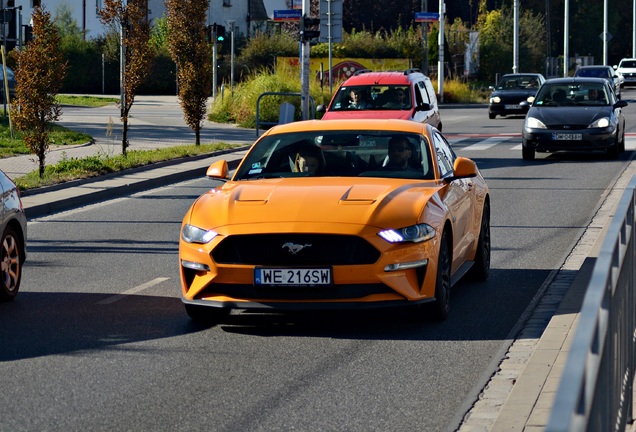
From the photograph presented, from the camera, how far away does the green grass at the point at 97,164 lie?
2003cm

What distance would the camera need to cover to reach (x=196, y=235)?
888 cm

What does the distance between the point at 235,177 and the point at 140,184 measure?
1090 cm

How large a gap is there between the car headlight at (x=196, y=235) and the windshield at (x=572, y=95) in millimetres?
A: 18266

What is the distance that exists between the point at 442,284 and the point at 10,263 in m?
3.50

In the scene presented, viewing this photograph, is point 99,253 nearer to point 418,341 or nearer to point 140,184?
point 418,341

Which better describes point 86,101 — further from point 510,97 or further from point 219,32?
point 510,97

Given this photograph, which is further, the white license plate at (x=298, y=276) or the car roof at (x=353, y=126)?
the car roof at (x=353, y=126)

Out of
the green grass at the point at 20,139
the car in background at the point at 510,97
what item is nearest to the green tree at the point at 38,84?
the green grass at the point at 20,139

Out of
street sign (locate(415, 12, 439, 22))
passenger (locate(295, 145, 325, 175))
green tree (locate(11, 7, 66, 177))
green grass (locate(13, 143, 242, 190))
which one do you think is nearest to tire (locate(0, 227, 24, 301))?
passenger (locate(295, 145, 325, 175))

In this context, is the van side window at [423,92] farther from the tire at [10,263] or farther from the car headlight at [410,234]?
the car headlight at [410,234]

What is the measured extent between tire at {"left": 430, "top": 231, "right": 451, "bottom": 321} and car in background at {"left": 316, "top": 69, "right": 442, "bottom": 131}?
44.7 ft

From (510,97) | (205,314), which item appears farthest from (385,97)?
(510,97)

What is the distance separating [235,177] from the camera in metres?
10.1

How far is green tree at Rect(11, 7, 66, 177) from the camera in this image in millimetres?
20172
